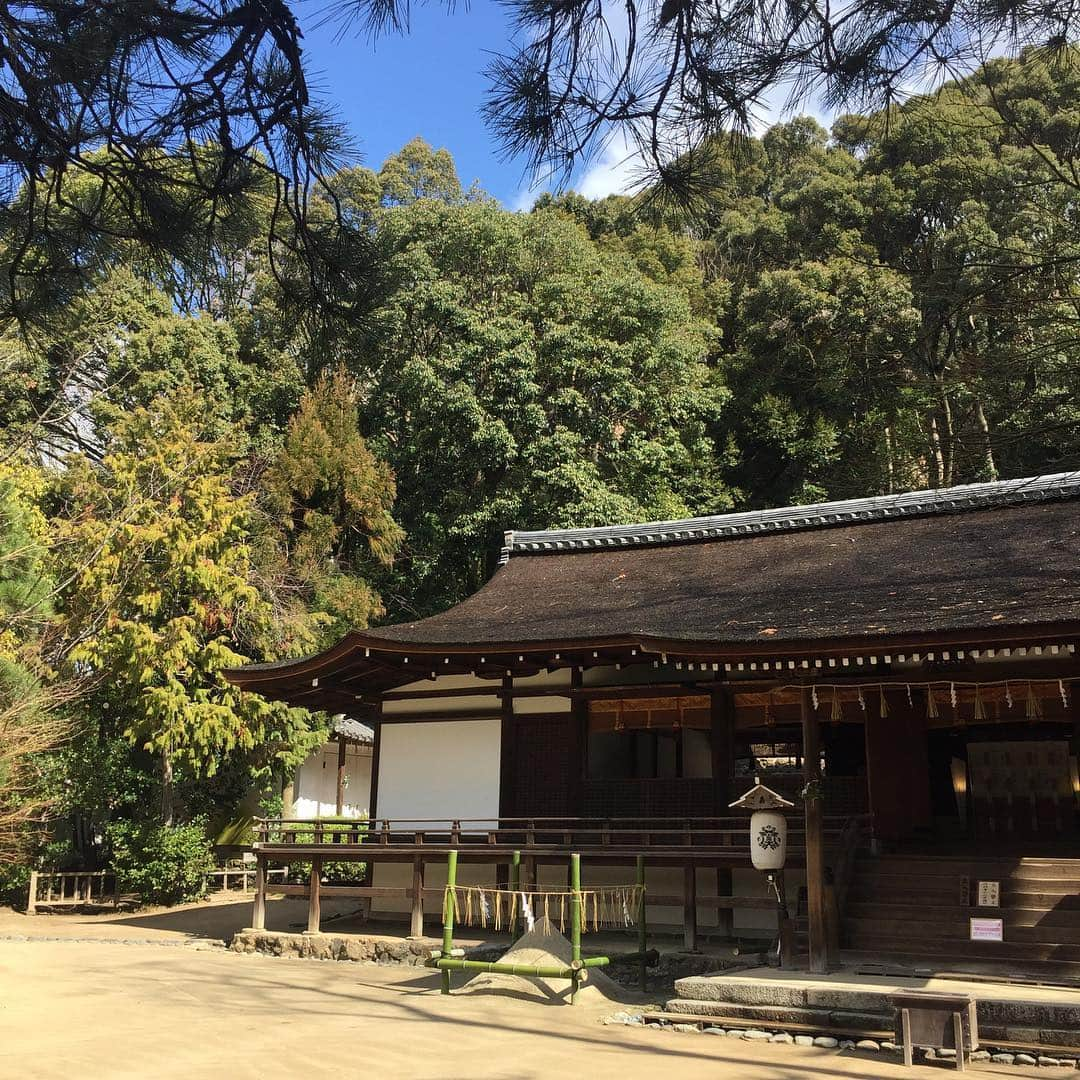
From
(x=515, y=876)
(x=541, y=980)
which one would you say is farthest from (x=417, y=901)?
(x=541, y=980)

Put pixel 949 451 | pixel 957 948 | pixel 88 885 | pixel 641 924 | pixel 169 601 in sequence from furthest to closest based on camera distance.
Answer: pixel 88 885, pixel 169 601, pixel 641 924, pixel 957 948, pixel 949 451

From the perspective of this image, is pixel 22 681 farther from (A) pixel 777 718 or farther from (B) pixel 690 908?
(A) pixel 777 718

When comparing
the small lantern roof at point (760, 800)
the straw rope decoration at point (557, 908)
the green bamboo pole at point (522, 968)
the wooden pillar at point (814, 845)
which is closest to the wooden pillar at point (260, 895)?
the straw rope decoration at point (557, 908)

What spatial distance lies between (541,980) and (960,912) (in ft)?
13.4

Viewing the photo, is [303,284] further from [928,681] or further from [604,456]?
[604,456]

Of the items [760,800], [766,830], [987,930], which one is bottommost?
[987,930]

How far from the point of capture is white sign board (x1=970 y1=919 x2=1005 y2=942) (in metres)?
9.24

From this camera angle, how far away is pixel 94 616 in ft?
57.1

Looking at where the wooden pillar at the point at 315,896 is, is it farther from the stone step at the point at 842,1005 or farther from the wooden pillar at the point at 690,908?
the stone step at the point at 842,1005

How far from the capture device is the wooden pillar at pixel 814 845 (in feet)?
30.5

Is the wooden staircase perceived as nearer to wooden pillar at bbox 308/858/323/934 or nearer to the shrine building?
the shrine building

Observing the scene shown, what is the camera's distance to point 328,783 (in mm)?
25922

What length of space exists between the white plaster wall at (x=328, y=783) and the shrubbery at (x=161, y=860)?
15.8 feet

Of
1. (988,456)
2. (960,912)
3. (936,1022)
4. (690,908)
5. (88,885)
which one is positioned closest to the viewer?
(988,456)
